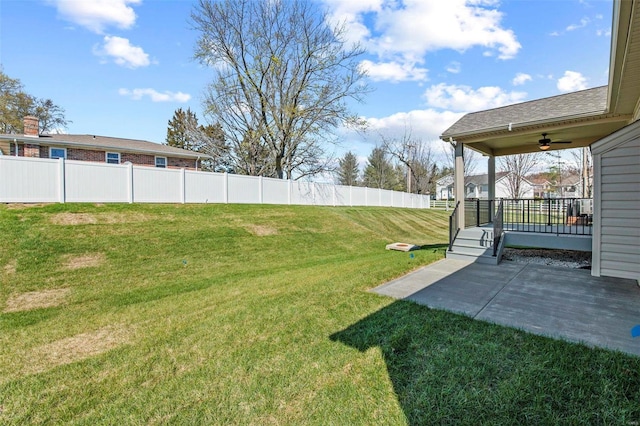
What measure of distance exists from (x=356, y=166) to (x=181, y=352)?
4266 cm

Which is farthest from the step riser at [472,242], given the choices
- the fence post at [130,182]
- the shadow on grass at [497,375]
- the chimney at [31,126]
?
the chimney at [31,126]

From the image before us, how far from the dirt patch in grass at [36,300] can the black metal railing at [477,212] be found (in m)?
9.68

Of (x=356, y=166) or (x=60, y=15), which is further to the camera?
(x=356, y=166)

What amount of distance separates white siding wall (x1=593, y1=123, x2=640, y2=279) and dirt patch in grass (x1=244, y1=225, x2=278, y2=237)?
27.9 ft

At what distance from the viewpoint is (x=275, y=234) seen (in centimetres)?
1075

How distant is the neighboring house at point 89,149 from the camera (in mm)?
16156

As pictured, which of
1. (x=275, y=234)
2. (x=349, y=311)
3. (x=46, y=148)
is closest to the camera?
(x=349, y=311)

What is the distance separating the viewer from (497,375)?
257cm

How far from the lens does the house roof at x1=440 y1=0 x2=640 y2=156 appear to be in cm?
379

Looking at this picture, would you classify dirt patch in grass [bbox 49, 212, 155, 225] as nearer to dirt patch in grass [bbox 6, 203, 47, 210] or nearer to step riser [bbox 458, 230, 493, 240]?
dirt patch in grass [bbox 6, 203, 47, 210]

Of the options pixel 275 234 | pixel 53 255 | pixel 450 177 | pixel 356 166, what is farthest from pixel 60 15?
pixel 450 177

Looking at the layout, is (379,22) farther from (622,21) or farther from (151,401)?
(151,401)

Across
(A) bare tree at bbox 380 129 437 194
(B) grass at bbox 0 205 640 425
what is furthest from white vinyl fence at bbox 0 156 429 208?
(A) bare tree at bbox 380 129 437 194

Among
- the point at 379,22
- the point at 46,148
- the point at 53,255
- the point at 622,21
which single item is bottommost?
the point at 53,255
